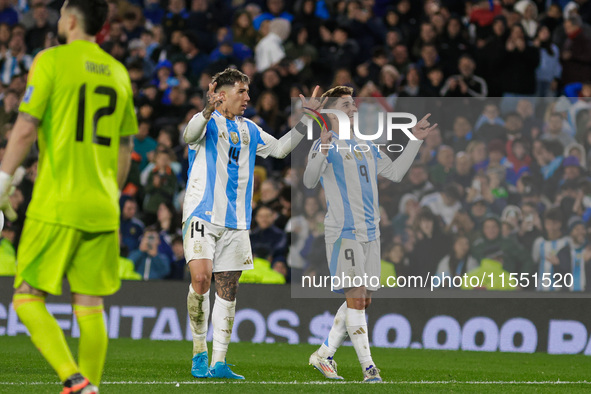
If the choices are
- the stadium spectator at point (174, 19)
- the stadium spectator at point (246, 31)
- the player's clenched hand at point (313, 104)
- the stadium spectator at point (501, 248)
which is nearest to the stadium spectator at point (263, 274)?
the stadium spectator at point (501, 248)

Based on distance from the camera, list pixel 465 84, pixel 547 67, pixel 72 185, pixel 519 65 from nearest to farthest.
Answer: pixel 72 185 → pixel 465 84 → pixel 519 65 → pixel 547 67

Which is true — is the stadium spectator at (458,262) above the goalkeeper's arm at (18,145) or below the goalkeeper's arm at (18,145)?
below

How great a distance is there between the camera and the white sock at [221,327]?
25.1ft

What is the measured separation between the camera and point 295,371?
8.39 meters

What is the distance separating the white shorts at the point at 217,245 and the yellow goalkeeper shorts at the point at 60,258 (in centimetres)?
264

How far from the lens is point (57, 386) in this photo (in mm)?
6656

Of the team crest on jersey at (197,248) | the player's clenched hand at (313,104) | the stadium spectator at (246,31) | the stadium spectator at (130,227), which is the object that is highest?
the stadium spectator at (246,31)

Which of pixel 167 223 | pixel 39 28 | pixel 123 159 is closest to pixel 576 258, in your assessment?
pixel 167 223

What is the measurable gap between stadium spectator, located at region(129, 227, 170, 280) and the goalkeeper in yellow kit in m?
7.68

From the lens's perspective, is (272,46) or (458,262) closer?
(458,262)

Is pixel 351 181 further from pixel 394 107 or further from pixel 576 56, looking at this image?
pixel 576 56

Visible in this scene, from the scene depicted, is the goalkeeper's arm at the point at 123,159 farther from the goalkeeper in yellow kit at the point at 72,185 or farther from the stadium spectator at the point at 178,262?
the stadium spectator at the point at 178,262

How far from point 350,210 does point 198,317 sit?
154 cm

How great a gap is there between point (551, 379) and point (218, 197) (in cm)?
334
